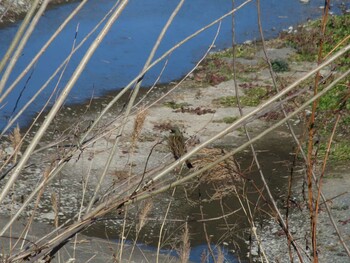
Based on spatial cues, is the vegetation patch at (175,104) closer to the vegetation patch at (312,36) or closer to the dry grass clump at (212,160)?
the vegetation patch at (312,36)

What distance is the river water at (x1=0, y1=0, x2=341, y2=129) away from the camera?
1414 centimetres

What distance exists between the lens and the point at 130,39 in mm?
17656

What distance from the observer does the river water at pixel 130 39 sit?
14.1 meters

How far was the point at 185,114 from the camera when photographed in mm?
12797

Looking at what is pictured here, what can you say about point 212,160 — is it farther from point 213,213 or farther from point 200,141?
point 213,213

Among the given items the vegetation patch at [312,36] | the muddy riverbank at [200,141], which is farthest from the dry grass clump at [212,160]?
the vegetation patch at [312,36]

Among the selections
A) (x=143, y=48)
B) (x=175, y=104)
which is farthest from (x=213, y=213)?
(x=143, y=48)

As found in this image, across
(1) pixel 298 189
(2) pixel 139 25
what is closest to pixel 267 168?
(1) pixel 298 189

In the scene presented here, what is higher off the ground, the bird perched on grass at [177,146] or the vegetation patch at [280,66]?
the bird perched on grass at [177,146]

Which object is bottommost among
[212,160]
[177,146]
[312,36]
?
[312,36]

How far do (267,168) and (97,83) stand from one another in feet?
15.4

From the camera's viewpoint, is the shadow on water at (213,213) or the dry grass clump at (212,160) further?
the shadow on water at (213,213)

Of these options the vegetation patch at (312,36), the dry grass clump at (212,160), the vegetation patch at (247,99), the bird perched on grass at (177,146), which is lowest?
the vegetation patch at (312,36)

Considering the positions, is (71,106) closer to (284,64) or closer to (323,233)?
(284,64)
